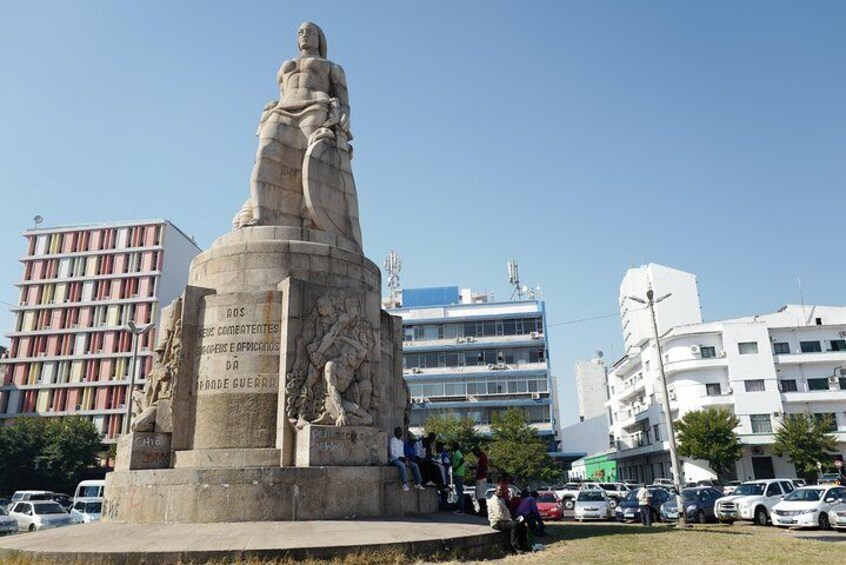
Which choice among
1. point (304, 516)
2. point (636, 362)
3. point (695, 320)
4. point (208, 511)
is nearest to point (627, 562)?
point (304, 516)

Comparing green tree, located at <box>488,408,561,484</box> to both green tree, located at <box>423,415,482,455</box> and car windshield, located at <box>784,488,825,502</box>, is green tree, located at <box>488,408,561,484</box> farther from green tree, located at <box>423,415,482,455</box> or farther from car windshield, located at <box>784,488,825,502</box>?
car windshield, located at <box>784,488,825,502</box>

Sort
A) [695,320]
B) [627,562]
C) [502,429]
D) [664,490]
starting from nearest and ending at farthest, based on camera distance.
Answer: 1. [627,562]
2. [664,490]
3. [502,429]
4. [695,320]

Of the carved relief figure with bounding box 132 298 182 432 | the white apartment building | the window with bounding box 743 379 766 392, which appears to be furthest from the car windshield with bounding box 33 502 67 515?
the white apartment building

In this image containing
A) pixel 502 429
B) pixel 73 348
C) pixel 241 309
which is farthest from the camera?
pixel 73 348

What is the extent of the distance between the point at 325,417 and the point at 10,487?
2100 inches

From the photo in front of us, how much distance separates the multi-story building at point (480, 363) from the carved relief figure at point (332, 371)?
4653 cm

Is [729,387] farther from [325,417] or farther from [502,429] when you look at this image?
[325,417]

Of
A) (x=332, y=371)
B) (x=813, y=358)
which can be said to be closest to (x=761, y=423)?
(x=813, y=358)

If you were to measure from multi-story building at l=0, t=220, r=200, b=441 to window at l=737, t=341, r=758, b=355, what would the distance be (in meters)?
55.4

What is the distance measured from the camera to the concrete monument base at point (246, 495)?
1171cm

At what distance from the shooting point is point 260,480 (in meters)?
11.9

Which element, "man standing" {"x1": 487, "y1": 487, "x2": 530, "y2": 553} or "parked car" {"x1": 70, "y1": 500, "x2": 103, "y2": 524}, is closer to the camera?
"man standing" {"x1": 487, "y1": 487, "x2": 530, "y2": 553}

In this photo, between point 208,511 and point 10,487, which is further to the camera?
point 10,487

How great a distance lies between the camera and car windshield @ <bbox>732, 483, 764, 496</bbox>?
83.9 ft
